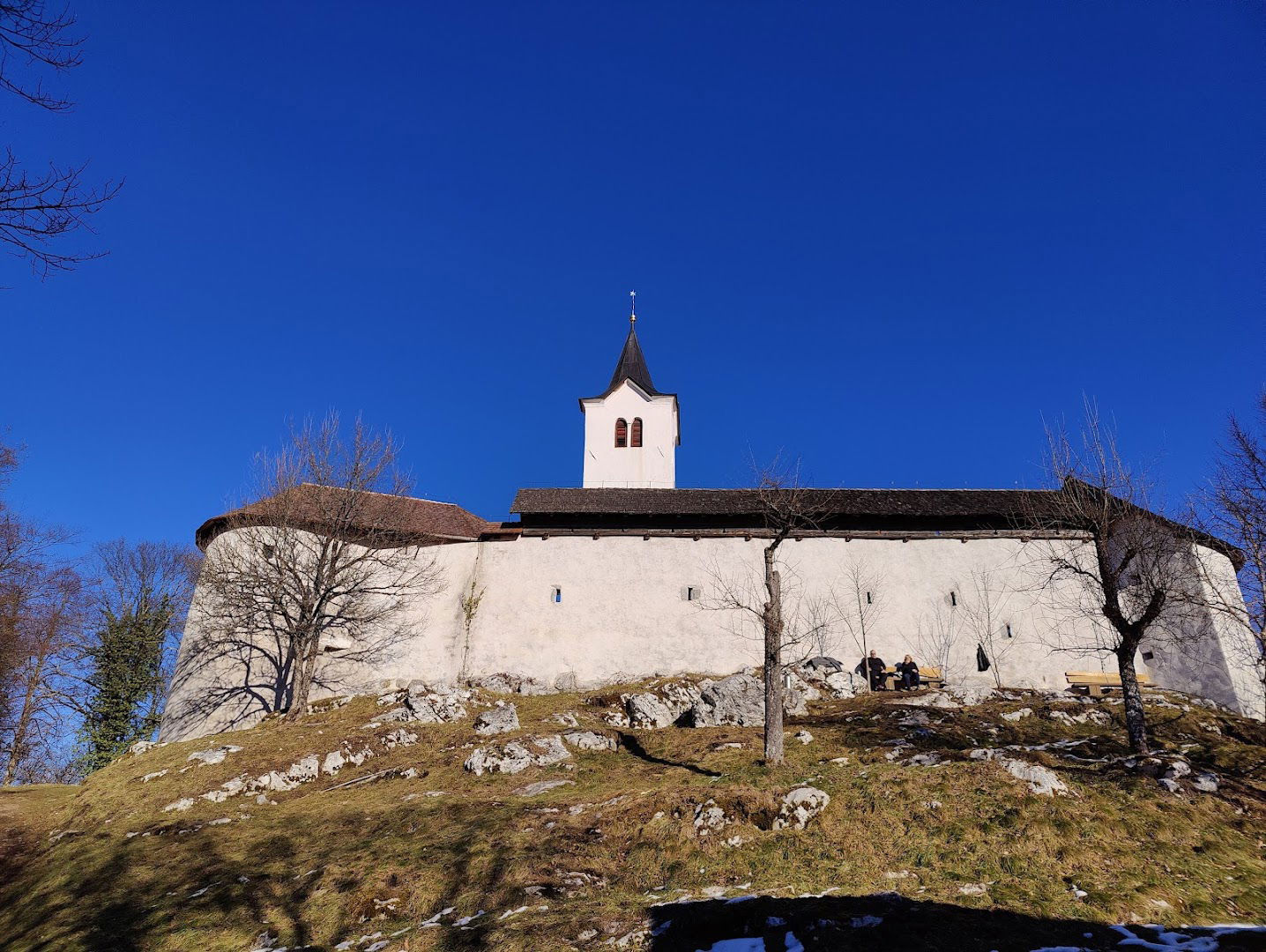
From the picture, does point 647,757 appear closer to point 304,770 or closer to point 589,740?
point 589,740

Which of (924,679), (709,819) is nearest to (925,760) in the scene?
(709,819)

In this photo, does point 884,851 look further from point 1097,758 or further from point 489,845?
point 1097,758

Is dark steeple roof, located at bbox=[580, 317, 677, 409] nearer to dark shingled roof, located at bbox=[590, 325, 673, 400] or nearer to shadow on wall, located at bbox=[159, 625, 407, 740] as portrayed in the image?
dark shingled roof, located at bbox=[590, 325, 673, 400]

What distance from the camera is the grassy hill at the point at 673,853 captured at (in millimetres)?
7312

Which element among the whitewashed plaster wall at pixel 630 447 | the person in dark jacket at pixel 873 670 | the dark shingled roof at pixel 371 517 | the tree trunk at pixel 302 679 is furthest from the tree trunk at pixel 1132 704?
the whitewashed plaster wall at pixel 630 447

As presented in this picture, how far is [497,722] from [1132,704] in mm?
13370

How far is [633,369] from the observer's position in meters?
43.0

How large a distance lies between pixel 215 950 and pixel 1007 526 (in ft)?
79.9

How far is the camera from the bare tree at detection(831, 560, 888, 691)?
23.1 m

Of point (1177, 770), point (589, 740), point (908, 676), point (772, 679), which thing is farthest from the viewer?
point (908, 676)

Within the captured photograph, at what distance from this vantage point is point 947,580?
931 inches

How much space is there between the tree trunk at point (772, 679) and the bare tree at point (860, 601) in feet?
32.2

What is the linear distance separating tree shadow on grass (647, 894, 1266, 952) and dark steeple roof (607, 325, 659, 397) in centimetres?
3522

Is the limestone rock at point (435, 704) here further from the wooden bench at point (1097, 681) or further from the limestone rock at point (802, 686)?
the wooden bench at point (1097, 681)
